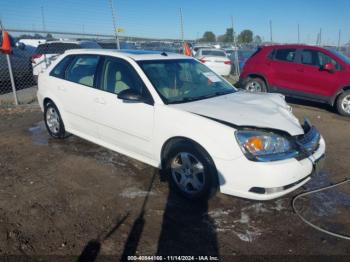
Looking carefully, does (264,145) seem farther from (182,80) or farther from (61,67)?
(61,67)

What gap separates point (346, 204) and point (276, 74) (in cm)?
600

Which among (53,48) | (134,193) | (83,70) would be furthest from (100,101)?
(53,48)

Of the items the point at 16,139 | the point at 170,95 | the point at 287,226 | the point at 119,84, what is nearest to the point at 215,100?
the point at 170,95

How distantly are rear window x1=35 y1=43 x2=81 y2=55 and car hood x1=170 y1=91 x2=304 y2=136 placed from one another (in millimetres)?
8992

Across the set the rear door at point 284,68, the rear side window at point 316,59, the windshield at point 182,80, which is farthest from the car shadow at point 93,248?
the rear side window at point 316,59

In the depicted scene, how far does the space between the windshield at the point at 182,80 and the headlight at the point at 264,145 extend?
3.36 ft

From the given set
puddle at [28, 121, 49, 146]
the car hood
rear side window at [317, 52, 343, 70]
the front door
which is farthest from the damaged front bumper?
rear side window at [317, 52, 343, 70]

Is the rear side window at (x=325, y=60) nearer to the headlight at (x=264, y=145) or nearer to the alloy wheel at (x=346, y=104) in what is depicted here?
the alloy wheel at (x=346, y=104)

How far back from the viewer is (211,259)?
9.18 ft

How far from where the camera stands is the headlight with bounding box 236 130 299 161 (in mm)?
3184

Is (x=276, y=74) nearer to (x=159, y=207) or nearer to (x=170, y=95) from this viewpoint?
(x=170, y=95)

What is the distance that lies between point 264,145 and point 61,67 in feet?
12.2

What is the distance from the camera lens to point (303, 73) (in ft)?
28.3

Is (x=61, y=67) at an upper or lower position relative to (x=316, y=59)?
upper
